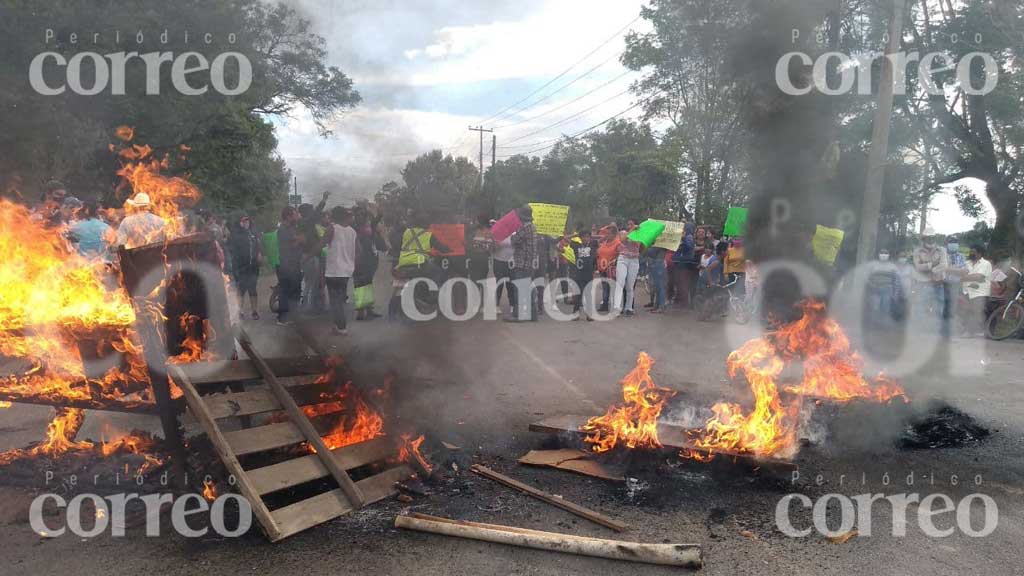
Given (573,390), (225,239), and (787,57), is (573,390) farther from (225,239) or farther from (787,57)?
(225,239)

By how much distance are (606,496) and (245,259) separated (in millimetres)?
9020

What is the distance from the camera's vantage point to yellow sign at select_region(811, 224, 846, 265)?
8.38 meters

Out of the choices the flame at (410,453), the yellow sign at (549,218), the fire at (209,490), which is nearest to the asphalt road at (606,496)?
the flame at (410,453)

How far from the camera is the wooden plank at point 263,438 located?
4.10 meters

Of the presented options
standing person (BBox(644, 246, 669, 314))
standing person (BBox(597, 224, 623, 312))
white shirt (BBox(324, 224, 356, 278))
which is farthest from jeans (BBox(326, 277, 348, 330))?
standing person (BBox(644, 246, 669, 314))

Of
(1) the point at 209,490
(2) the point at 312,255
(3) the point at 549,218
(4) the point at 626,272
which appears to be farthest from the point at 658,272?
(1) the point at 209,490

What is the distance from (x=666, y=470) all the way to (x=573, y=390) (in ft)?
8.40

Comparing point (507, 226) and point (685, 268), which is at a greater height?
point (507, 226)

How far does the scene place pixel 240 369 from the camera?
15.9ft

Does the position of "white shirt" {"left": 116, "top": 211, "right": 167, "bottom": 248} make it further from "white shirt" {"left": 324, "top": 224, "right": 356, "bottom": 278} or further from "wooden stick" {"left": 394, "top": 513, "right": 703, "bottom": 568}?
"wooden stick" {"left": 394, "top": 513, "right": 703, "bottom": 568}

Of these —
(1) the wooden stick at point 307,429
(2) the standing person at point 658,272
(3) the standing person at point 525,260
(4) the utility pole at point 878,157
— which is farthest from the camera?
(2) the standing person at point 658,272

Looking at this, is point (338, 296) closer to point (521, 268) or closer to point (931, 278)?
point (521, 268)

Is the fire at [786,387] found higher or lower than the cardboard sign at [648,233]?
lower

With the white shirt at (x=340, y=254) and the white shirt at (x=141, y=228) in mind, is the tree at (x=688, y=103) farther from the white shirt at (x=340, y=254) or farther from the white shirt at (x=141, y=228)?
the white shirt at (x=141, y=228)
